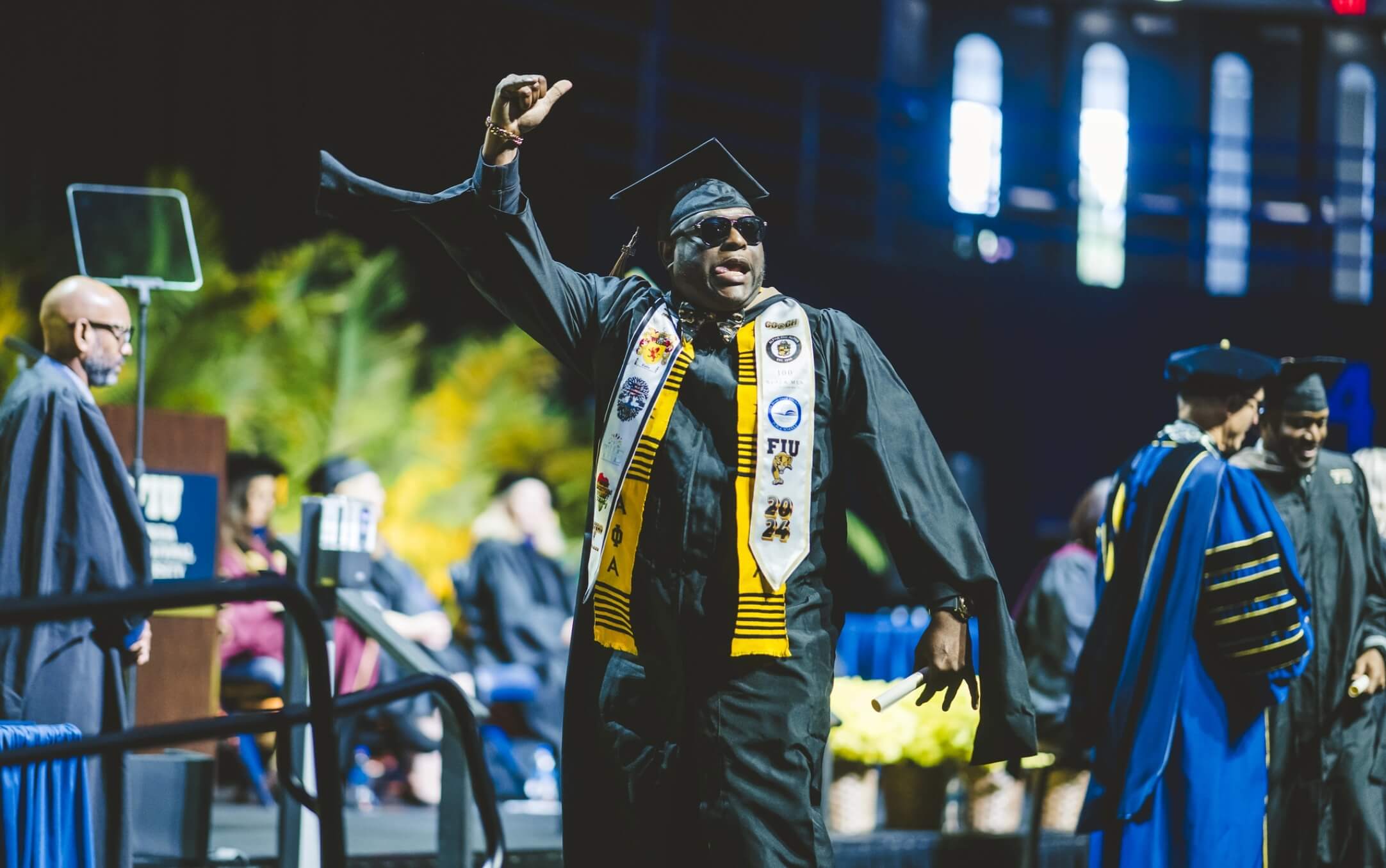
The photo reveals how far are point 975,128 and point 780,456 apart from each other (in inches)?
442

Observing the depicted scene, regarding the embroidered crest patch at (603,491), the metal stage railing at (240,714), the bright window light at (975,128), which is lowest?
the metal stage railing at (240,714)

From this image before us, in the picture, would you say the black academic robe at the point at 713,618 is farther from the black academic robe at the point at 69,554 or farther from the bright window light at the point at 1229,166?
the bright window light at the point at 1229,166

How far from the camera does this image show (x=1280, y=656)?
4680 millimetres

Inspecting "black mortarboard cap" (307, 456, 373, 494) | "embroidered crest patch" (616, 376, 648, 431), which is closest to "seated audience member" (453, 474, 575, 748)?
"black mortarboard cap" (307, 456, 373, 494)

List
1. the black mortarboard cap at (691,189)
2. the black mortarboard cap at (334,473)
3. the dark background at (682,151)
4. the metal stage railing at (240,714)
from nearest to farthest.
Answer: the metal stage railing at (240,714) < the black mortarboard cap at (691,189) < the black mortarboard cap at (334,473) < the dark background at (682,151)

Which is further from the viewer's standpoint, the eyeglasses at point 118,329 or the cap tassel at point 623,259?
the eyeglasses at point 118,329

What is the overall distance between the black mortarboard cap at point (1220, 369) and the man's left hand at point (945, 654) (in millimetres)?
2198

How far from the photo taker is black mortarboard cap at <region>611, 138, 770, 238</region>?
3.36m

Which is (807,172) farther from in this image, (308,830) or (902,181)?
(308,830)

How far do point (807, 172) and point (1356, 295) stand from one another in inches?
269

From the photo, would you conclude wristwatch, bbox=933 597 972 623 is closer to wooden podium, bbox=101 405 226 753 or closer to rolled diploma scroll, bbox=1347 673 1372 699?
rolled diploma scroll, bbox=1347 673 1372 699

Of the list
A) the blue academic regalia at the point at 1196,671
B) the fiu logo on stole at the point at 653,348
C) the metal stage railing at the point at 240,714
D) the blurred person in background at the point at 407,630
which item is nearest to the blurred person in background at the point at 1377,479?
the blue academic regalia at the point at 1196,671

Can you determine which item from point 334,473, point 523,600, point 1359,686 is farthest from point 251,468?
point 1359,686

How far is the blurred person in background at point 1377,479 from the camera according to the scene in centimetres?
692
